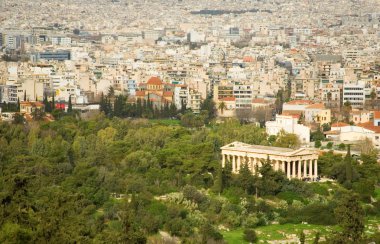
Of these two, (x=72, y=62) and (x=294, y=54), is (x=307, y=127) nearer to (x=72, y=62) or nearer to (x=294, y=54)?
(x=72, y=62)

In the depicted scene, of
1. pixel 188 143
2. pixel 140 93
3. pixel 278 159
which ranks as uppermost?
pixel 140 93

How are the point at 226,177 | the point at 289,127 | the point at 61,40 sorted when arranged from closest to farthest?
the point at 226,177
the point at 289,127
the point at 61,40

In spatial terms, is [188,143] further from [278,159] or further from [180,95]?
[180,95]

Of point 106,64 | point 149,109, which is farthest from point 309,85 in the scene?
point 106,64

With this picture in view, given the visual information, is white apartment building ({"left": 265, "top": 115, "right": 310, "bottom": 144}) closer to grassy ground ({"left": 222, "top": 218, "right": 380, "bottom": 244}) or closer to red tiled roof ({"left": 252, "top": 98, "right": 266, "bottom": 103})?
red tiled roof ({"left": 252, "top": 98, "right": 266, "bottom": 103})

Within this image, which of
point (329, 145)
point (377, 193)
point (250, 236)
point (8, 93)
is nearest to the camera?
point (250, 236)

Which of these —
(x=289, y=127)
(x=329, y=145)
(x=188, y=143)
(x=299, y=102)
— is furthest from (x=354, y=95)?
(x=188, y=143)

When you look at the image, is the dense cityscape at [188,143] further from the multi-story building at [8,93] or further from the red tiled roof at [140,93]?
the red tiled roof at [140,93]

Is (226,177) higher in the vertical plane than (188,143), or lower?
lower
